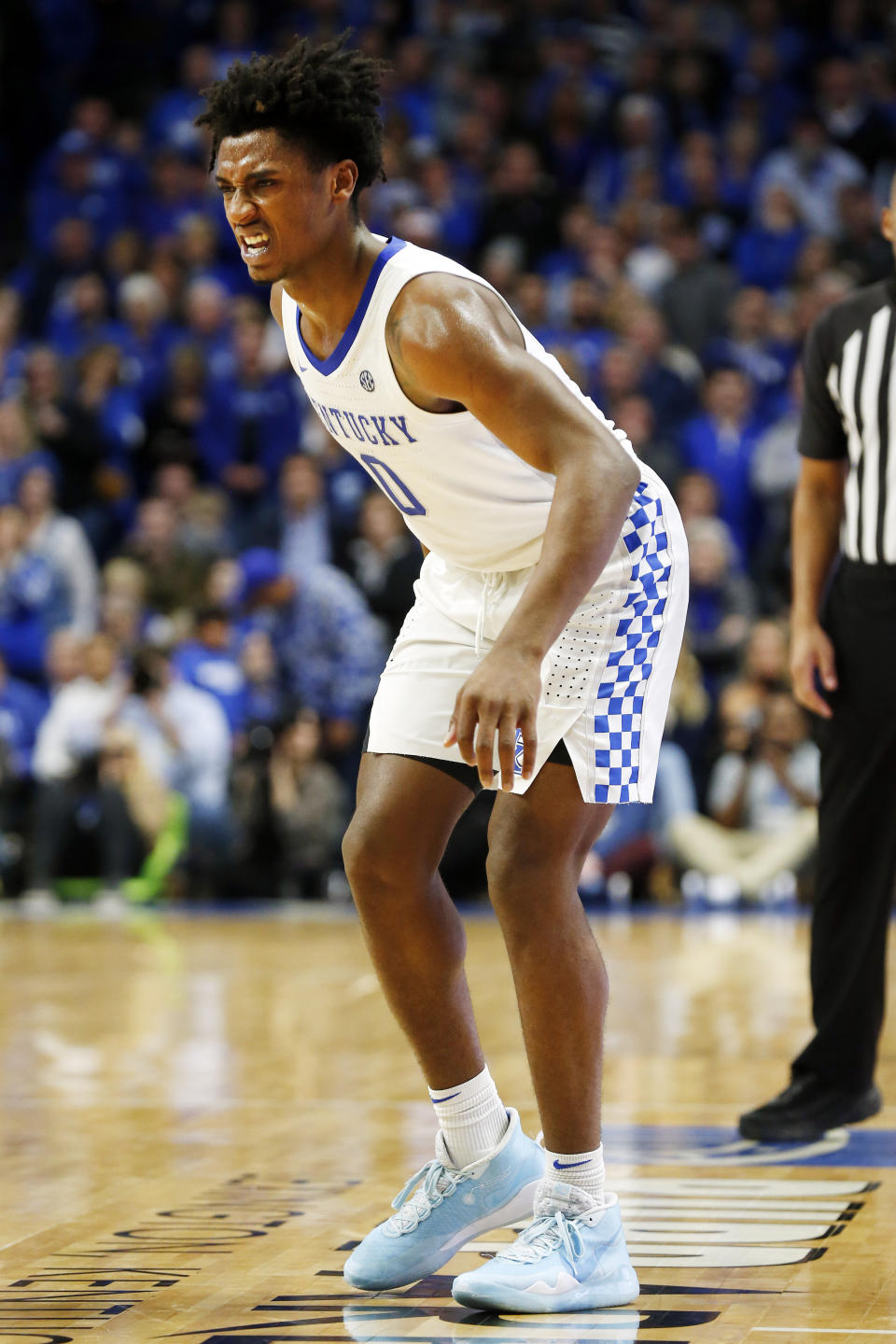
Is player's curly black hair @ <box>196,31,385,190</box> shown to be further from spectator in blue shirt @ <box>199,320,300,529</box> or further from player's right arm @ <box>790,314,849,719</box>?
spectator in blue shirt @ <box>199,320,300,529</box>

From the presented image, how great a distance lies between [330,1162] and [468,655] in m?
1.24

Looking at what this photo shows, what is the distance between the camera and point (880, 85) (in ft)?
38.0

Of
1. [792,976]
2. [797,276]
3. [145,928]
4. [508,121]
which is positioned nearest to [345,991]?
[792,976]

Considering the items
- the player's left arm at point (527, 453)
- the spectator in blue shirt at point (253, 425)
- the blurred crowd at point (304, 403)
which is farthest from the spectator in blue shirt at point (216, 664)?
the player's left arm at point (527, 453)

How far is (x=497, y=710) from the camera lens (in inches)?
86.0

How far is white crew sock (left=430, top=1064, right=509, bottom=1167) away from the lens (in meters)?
2.63

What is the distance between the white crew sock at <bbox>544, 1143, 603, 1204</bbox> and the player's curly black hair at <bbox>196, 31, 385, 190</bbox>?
1385mm

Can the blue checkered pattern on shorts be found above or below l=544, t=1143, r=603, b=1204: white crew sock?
above

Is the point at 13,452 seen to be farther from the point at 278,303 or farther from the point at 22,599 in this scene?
the point at 278,303

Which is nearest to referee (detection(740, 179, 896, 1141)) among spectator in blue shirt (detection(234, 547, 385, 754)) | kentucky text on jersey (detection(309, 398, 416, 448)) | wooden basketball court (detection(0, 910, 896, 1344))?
wooden basketball court (detection(0, 910, 896, 1344))

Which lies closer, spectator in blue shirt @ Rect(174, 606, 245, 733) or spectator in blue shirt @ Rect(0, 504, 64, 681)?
spectator in blue shirt @ Rect(174, 606, 245, 733)

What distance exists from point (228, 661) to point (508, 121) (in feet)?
14.9

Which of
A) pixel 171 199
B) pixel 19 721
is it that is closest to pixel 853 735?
pixel 19 721

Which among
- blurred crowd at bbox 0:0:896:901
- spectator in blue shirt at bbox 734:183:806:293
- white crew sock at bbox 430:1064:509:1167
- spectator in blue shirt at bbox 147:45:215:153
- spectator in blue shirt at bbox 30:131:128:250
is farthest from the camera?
spectator in blue shirt at bbox 147:45:215:153
